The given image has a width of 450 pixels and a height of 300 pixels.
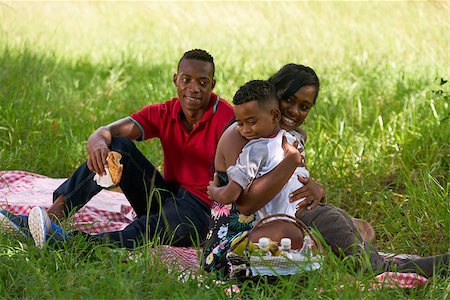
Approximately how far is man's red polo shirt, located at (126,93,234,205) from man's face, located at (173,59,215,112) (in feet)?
0.29

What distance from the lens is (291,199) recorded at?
3.70m

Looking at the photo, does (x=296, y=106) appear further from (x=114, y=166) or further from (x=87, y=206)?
(x=87, y=206)

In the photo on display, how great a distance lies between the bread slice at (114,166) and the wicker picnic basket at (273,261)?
90 cm

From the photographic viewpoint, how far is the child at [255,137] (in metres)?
3.51

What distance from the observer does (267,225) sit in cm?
348

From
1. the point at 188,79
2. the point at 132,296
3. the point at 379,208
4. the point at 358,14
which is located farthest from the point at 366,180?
the point at 358,14

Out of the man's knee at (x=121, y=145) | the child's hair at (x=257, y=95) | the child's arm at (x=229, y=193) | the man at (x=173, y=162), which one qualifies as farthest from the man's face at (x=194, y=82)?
the child's arm at (x=229, y=193)

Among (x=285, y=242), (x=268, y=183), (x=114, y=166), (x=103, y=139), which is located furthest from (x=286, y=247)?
(x=103, y=139)

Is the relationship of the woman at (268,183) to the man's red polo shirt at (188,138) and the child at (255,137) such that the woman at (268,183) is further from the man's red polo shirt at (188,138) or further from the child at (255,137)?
the man's red polo shirt at (188,138)

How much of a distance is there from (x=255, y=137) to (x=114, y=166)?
0.89 metres

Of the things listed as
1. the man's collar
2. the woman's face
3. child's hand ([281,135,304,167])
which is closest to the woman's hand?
child's hand ([281,135,304,167])

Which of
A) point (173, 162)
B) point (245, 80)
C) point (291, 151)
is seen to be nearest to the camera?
point (291, 151)

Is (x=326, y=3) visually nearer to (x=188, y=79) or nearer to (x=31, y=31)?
(x=31, y=31)

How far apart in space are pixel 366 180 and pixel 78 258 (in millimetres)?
2008
